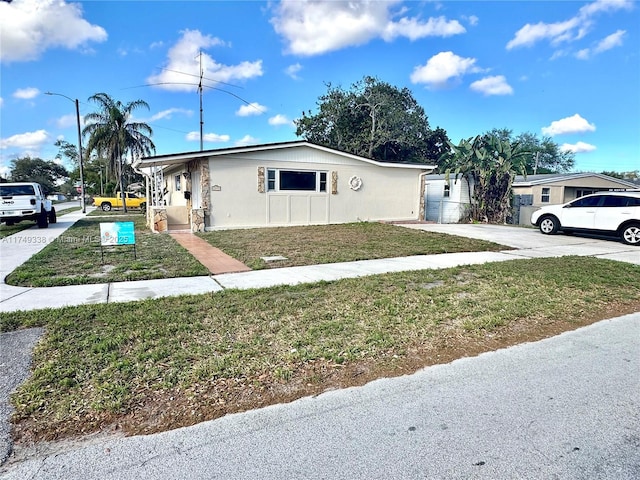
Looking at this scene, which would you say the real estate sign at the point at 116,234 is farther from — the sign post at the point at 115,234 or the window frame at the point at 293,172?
the window frame at the point at 293,172

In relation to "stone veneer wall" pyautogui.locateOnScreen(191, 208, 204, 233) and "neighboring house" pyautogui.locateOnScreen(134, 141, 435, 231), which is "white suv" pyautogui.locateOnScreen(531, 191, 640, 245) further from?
"stone veneer wall" pyautogui.locateOnScreen(191, 208, 204, 233)

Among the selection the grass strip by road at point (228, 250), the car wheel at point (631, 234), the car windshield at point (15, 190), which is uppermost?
the car windshield at point (15, 190)

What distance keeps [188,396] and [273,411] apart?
66 cm

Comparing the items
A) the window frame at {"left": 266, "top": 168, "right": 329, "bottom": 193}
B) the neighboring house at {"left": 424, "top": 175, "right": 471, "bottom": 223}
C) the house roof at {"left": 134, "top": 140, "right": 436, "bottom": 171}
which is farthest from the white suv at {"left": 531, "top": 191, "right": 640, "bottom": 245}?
the window frame at {"left": 266, "top": 168, "right": 329, "bottom": 193}

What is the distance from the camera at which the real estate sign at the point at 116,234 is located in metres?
7.74

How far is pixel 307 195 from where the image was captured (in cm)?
1521

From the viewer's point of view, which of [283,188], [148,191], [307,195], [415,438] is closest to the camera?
[415,438]

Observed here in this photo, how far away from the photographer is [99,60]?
14398 millimetres

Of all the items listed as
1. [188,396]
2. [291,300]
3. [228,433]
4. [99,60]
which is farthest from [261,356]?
[99,60]

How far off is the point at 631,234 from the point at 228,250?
11092 mm

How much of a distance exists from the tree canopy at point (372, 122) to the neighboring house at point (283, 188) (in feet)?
58.8

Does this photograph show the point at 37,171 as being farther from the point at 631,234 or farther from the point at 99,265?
the point at 631,234

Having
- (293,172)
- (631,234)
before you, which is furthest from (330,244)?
(631,234)

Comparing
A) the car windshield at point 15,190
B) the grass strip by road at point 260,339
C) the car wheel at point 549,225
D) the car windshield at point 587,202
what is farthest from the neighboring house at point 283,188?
the grass strip by road at point 260,339
